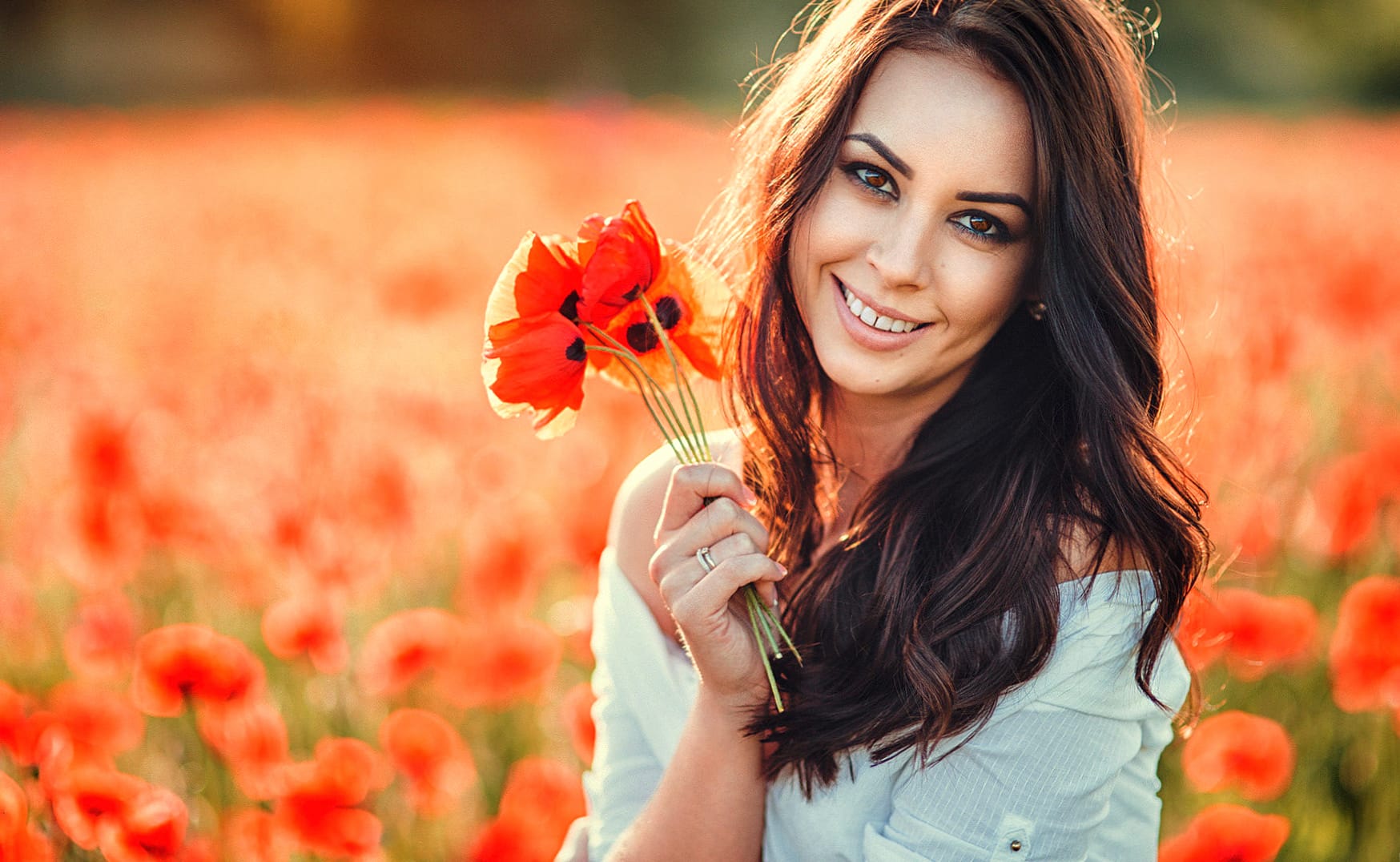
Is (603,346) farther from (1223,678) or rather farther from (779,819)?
(1223,678)

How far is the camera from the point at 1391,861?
6.23ft

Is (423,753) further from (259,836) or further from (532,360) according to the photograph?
(532,360)

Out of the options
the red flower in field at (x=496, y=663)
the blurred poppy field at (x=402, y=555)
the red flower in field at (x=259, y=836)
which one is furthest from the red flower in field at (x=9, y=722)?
the red flower in field at (x=496, y=663)

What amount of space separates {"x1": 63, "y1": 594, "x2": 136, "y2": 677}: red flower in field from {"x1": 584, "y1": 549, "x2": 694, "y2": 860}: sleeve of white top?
3.05 ft

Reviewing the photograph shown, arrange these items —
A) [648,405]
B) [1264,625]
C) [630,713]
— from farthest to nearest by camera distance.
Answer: [1264,625], [630,713], [648,405]

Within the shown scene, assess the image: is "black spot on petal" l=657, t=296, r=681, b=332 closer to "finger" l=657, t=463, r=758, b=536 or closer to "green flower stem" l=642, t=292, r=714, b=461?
"green flower stem" l=642, t=292, r=714, b=461

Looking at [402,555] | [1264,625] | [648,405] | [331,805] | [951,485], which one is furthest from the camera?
[402,555]

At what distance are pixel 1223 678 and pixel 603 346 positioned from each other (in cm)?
176

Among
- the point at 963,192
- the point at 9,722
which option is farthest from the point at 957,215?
the point at 9,722

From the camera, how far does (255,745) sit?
5.62ft

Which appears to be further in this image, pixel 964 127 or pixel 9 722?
pixel 9 722

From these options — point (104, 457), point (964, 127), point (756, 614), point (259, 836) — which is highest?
point (964, 127)

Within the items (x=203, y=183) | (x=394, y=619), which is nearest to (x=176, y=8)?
(x=203, y=183)

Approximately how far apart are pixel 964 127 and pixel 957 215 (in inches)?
4.1
